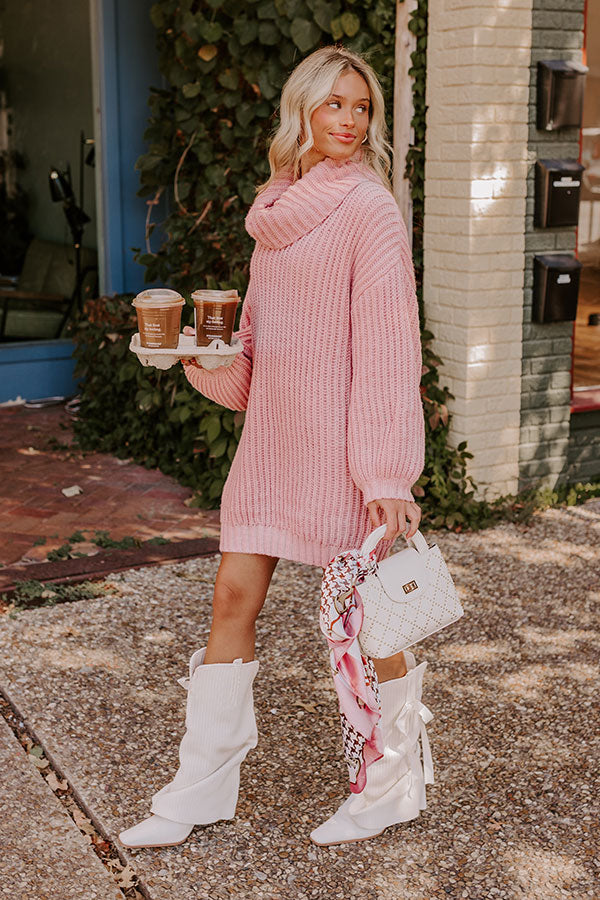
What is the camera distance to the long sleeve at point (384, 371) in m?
2.53

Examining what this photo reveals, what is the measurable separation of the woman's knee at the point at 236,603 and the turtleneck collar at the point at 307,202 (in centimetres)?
84

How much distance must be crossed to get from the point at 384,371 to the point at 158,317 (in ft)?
1.77

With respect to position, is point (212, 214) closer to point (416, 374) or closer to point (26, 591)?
point (26, 591)

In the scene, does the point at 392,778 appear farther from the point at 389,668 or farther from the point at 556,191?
the point at 556,191

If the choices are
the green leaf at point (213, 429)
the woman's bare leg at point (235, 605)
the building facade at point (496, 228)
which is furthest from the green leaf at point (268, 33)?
the woman's bare leg at point (235, 605)

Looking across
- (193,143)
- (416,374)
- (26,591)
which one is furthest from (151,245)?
(416,374)

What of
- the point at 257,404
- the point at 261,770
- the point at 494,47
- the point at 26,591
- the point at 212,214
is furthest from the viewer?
the point at 212,214

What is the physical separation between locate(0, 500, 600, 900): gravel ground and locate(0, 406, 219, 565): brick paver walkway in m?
0.58

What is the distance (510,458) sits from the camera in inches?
218

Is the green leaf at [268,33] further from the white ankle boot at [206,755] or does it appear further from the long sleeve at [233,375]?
the white ankle boot at [206,755]

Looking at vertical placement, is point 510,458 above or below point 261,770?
above

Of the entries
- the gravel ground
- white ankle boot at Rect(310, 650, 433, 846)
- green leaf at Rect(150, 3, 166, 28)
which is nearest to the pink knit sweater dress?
white ankle boot at Rect(310, 650, 433, 846)

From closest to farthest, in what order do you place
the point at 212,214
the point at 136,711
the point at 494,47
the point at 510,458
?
the point at 136,711 < the point at 494,47 < the point at 510,458 < the point at 212,214

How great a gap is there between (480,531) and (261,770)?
7.72ft
